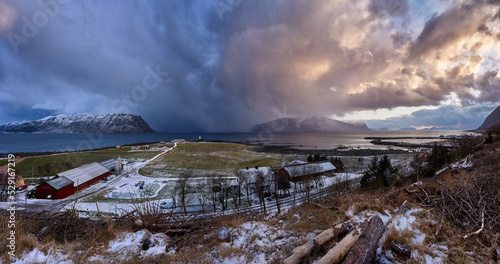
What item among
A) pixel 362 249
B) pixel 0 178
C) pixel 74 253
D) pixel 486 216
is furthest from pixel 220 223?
pixel 0 178

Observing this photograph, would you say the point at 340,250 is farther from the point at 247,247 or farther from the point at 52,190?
the point at 52,190

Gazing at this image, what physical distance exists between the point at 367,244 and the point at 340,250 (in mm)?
786

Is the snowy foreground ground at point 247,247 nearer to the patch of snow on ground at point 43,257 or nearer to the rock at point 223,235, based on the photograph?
the patch of snow on ground at point 43,257

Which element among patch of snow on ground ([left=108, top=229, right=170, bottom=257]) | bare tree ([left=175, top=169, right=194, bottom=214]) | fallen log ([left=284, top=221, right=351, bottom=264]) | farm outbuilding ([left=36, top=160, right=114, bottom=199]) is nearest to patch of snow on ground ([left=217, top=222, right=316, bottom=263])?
fallen log ([left=284, top=221, right=351, bottom=264])

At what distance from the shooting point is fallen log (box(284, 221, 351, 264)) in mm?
4305

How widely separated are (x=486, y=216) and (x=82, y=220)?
1431cm

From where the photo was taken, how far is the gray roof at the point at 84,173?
33053 millimetres

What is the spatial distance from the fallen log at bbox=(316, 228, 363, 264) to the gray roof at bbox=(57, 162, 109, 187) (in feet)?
135

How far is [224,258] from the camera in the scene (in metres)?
5.20

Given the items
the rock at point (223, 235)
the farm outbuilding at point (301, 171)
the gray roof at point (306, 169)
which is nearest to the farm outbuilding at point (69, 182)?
the rock at point (223, 235)

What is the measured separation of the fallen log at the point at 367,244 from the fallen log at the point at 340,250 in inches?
4.4

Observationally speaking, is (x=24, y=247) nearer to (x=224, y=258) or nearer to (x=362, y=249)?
(x=224, y=258)

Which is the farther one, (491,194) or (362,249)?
(491,194)

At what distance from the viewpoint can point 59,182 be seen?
30047 mm
